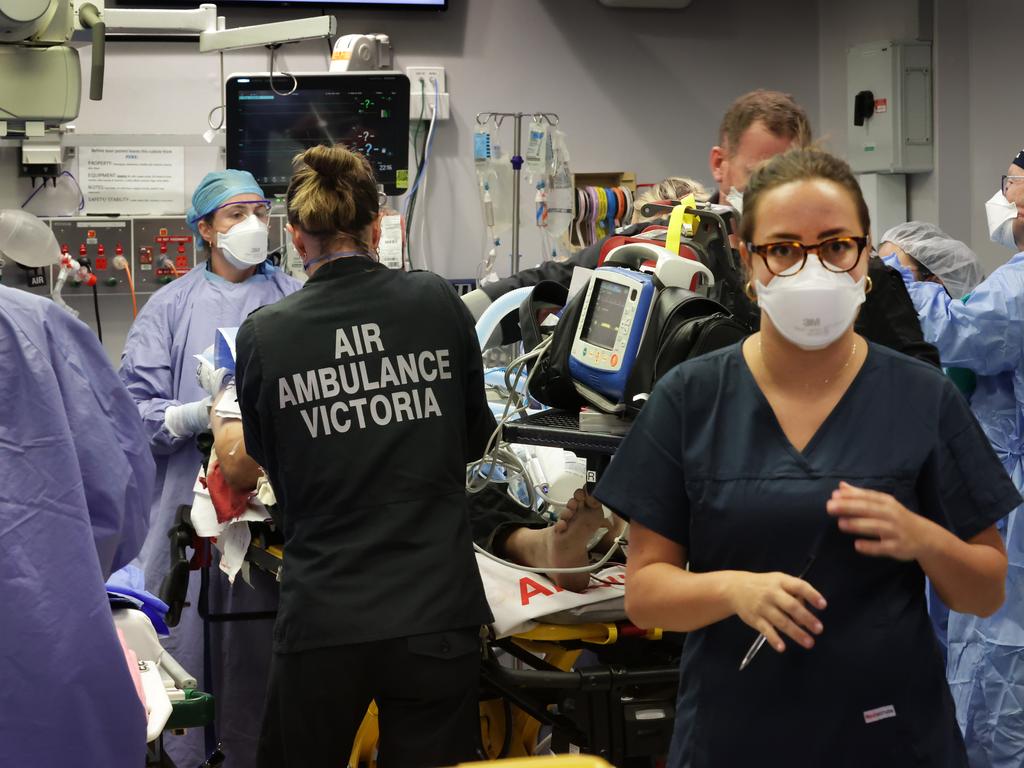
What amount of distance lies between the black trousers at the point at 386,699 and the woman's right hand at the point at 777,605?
3.09ft

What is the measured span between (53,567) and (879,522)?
1289 mm

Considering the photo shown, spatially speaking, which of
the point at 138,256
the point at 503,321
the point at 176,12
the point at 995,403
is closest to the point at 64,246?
the point at 138,256

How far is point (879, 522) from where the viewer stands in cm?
143

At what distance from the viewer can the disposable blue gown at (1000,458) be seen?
10.4ft

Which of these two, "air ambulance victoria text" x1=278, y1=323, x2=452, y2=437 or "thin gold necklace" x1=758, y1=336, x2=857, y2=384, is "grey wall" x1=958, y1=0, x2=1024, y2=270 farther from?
"thin gold necklace" x1=758, y1=336, x2=857, y2=384

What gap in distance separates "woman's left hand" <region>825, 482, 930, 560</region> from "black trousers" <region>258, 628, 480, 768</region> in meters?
1.02

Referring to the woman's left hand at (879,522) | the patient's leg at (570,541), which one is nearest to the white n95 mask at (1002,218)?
the patient's leg at (570,541)

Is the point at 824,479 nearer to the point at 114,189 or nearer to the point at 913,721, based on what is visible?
the point at 913,721

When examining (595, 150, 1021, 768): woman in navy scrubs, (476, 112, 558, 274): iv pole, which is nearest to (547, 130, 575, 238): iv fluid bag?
(476, 112, 558, 274): iv pole

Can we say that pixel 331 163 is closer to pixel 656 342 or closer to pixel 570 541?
pixel 656 342

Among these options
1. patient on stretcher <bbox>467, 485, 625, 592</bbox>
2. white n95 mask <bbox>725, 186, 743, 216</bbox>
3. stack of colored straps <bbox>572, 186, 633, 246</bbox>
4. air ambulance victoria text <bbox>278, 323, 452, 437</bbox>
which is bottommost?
patient on stretcher <bbox>467, 485, 625, 592</bbox>

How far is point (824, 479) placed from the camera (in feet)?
5.02

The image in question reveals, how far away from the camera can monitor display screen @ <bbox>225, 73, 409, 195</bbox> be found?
15.6ft

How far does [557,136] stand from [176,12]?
1.83m
